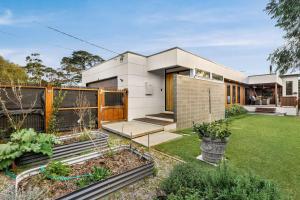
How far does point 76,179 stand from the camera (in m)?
2.63

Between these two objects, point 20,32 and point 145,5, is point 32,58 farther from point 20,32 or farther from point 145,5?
point 145,5

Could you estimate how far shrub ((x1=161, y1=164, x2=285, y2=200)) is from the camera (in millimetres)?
1526

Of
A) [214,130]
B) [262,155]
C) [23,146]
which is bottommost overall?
[262,155]

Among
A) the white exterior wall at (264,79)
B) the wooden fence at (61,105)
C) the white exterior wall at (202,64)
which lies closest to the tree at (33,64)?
the wooden fence at (61,105)

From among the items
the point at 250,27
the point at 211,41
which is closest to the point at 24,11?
the point at 211,41

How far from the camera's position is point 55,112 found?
5711mm

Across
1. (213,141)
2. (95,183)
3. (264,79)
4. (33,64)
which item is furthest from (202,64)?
(33,64)

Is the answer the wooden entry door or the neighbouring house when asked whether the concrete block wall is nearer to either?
the neighbouring house

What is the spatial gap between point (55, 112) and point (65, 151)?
2.48 m

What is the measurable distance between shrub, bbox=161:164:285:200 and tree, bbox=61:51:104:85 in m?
21.9

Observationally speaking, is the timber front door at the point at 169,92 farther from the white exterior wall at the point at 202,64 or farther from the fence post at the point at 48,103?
the fence post at the point at 48,103

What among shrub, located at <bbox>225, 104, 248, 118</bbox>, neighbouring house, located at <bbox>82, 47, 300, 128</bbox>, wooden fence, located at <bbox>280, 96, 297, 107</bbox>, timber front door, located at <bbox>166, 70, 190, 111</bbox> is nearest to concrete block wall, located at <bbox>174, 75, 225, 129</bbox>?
neighbouring house, located at <bbox>82, 47, 300, 128</bbox>

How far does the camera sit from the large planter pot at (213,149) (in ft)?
11.8

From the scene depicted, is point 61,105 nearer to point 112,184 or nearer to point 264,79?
point 112,184
